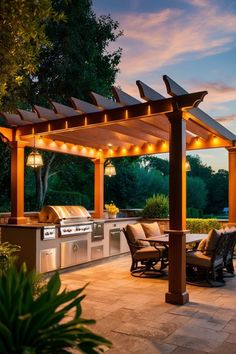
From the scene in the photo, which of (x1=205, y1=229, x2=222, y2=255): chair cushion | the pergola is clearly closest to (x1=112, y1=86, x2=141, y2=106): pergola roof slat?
the pergola

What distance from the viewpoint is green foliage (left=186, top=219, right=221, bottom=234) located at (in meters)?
10.2

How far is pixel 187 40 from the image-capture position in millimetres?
8844

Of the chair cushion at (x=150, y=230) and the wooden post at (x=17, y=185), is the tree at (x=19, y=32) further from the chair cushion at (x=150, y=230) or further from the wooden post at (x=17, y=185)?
the chair cushion at (x=150, y=230)

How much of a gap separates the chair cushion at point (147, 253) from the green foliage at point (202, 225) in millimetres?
3187

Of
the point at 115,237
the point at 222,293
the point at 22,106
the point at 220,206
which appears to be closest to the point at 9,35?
the point at 222,293

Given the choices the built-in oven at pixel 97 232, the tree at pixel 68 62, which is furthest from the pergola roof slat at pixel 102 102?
the tree at pixel 68 62

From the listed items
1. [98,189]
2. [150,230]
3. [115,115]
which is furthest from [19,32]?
[98,189]

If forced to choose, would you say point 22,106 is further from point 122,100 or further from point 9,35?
point 9,35

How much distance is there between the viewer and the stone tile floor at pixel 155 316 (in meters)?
3.85

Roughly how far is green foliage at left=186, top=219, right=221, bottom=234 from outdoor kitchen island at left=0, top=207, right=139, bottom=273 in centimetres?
246

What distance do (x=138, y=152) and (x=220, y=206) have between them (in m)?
15.7

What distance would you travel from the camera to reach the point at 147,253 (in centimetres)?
739

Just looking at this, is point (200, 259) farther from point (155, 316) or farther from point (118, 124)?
point (118, 124)

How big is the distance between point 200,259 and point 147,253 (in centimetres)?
115
